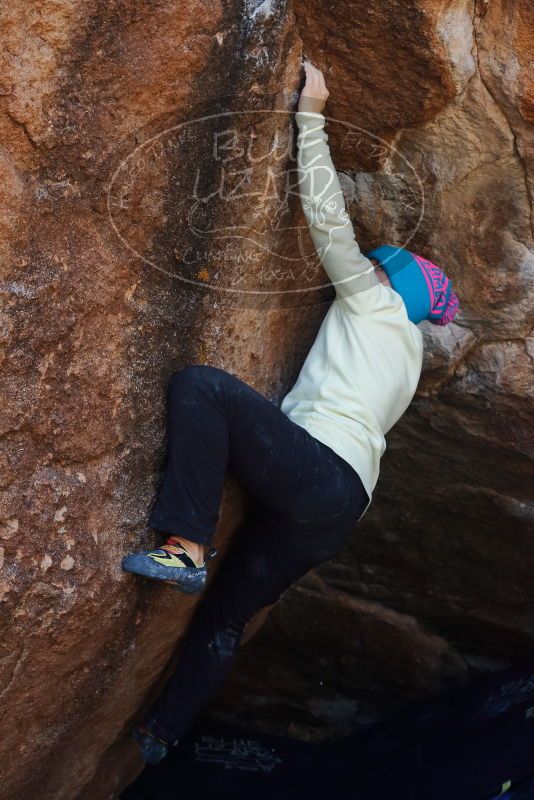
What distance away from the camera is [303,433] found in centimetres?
249

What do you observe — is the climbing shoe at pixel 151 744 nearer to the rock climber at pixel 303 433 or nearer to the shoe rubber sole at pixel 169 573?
the rock climber at pixel 303 433

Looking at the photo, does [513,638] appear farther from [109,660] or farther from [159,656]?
[109,660]

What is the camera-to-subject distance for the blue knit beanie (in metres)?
2.65

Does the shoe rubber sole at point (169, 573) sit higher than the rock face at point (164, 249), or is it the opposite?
the rock face at point (164, 249)

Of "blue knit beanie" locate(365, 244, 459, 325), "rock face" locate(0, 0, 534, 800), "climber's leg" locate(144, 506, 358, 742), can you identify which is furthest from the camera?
"climber's leg" locate(144, 506, 358, 742)

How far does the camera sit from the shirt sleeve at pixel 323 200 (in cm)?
246

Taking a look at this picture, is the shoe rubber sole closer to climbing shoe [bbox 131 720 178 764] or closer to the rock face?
the rock face

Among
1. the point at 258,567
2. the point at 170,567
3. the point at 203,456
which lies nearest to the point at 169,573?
the point at 170,567

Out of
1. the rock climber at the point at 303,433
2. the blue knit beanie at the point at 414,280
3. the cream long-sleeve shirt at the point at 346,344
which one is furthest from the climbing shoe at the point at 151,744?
the blue knit beanie at the point at 414,280

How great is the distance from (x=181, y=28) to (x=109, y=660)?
1.55 metres

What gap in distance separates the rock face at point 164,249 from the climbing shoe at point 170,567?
0.06 metres

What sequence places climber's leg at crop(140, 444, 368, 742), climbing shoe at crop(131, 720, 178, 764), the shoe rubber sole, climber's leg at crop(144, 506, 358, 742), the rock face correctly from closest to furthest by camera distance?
the rock face → the shoe rubber sole → climber's leg at crop(140, 444, 368, 742) → climber's leg at crop(144, 506, 358, 742) → climbing shoe at crop(131, 720, 178, 764)

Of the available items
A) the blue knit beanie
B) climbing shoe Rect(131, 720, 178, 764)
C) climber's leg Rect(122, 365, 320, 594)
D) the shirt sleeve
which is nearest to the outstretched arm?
the shirt sleeve

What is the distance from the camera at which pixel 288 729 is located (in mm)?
4238
